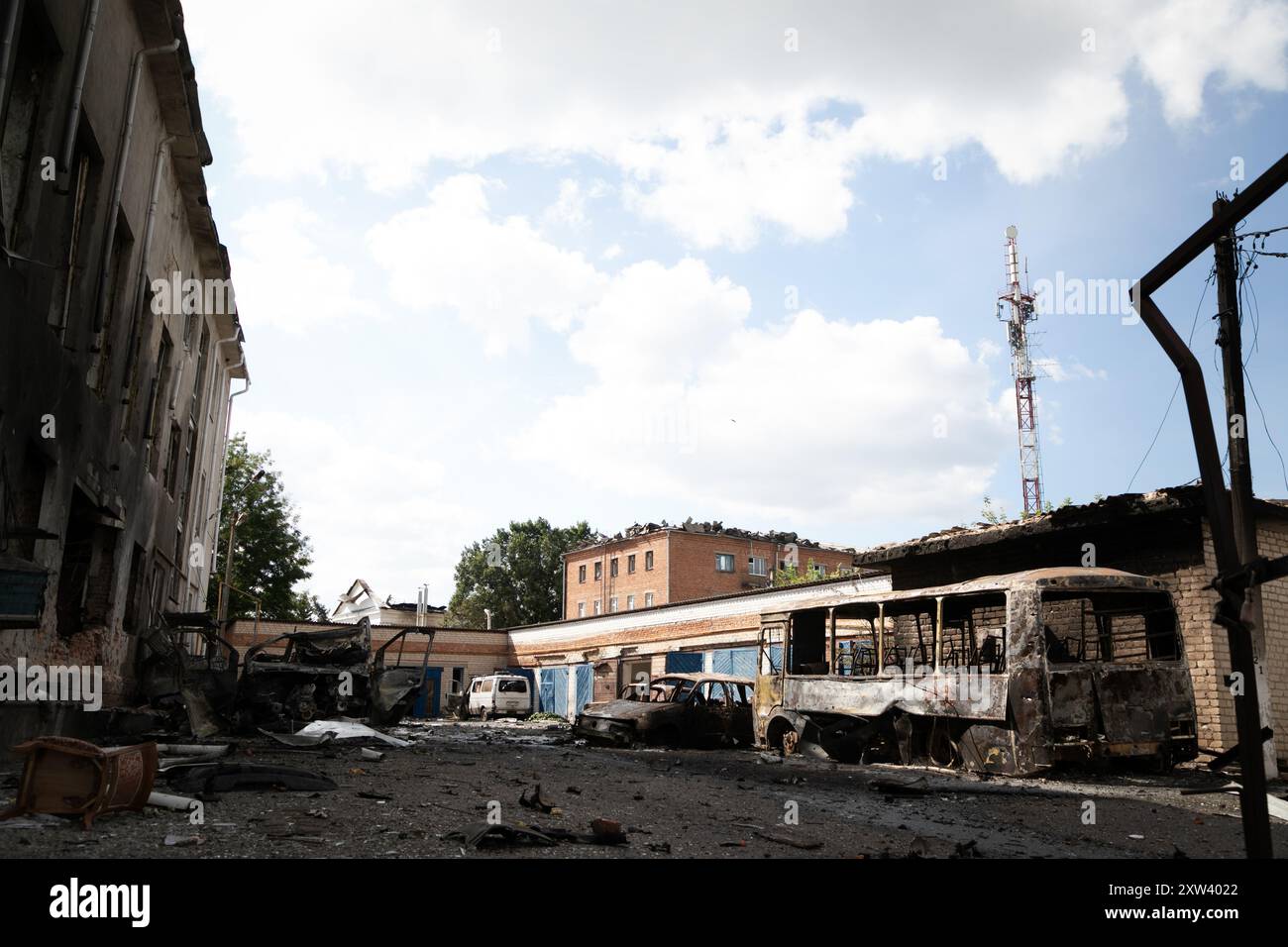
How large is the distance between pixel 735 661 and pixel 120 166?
24.4 m

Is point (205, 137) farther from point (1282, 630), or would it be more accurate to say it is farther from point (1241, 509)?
point (1282, 630)

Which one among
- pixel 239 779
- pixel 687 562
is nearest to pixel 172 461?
pixel 239 779

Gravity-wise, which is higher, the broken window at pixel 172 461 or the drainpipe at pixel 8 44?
the drainpipe at pixel 8 44

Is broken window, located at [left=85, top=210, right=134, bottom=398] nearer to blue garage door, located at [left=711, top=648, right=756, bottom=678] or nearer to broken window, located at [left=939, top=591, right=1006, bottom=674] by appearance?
broken window, located at [left=939, top=591, right=1006, bottom=674]

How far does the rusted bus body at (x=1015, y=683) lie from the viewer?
35.9 ft

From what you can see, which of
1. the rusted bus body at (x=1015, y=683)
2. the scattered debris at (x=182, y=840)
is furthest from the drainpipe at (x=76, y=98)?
the rusted bus body at (x=1015, y=683)

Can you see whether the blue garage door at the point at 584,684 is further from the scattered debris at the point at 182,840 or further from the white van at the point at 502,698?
→ the scattered debris at the point at 182,840

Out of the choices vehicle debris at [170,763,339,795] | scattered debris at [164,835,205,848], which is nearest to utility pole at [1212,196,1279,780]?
vehicle debris at [170,763,339,795]

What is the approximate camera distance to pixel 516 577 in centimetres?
6700

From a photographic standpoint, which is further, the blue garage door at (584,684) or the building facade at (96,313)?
the blue garage door at (584,684)

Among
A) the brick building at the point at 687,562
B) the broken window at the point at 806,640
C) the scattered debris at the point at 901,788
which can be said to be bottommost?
the scattered debris at the point at 901,788

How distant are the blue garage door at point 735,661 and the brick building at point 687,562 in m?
19.1
